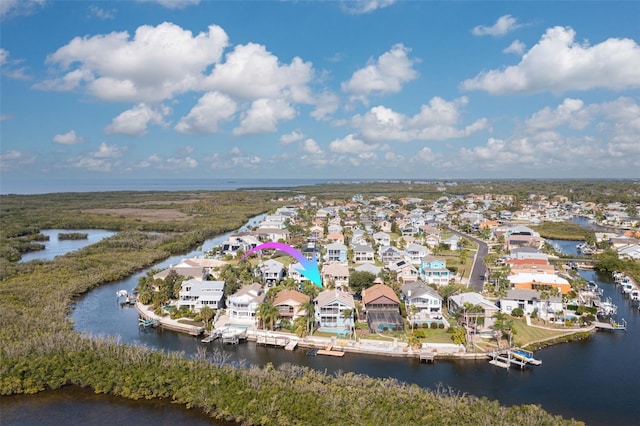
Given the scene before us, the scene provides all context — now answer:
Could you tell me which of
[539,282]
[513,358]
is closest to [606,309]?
[539,282]

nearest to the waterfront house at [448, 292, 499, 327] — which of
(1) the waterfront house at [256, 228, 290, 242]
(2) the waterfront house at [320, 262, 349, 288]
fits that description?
(2) the waterfront house at [320, 262, 349, 288]

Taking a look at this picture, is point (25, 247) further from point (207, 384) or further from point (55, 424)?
point (207, 384)

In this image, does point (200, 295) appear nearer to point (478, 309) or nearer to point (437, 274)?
point (478, 309)

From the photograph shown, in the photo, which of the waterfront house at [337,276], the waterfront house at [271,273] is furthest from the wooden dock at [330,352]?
the waterfront house at [271,273]

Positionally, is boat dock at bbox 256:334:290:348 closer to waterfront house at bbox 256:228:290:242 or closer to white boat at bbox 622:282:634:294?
white boat at bbox 622:282:634:294

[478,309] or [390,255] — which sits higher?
[390,255]

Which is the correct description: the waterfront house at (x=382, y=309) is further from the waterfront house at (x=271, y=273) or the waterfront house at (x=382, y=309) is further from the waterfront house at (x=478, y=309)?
the waterfront house at (x=271, y=273)

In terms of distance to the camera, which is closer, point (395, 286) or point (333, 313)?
point (333, 313)
